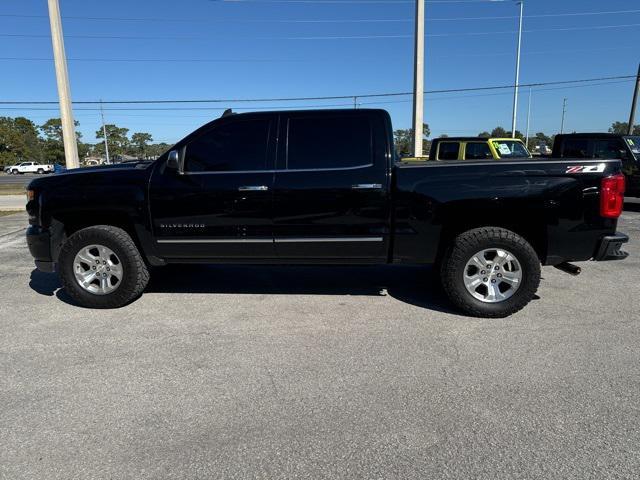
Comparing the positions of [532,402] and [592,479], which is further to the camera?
[532,402]

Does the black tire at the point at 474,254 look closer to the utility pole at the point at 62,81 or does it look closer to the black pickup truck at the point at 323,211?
the black pickup truck at the point at 323,211

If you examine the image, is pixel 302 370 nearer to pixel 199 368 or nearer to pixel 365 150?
pixel 199 368

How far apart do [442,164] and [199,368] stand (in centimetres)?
287

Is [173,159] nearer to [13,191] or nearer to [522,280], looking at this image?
[522,280]

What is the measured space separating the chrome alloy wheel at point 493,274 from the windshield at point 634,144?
9977mm

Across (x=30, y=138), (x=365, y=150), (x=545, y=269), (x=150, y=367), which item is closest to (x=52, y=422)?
(x=150, y=367)

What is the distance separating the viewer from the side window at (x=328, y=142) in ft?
15.0

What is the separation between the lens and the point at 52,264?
4926mm

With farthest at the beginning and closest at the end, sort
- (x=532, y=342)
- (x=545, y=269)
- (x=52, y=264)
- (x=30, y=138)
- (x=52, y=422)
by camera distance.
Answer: (x=30, y=138), (x=545, y=269), (x=52, y=264), (x=532, y=342), (x=52, y=422)

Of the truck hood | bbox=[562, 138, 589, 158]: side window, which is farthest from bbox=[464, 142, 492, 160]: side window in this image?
the truck hood

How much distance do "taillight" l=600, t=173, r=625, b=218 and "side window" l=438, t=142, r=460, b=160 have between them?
895 centimetres

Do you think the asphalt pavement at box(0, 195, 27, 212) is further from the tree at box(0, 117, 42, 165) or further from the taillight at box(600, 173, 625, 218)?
the tree at box(0, 117, 42, 165)

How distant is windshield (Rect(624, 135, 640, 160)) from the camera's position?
39.0 feet

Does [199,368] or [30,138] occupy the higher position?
[30,138]
